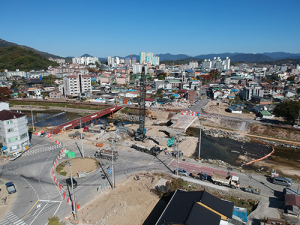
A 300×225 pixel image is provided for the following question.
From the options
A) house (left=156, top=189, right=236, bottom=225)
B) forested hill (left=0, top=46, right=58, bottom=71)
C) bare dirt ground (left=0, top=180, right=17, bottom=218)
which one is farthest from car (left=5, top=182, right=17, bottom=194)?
forested hill (left=0, top=46, right=58, bottom=71)

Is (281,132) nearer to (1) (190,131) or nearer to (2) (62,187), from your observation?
(1) (190,131)

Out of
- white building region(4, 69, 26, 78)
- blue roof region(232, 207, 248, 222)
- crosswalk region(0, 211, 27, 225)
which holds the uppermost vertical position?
white building region(4, 69, 26, 78)

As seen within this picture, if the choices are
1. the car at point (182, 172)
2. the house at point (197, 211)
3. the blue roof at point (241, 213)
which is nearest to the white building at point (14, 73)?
the car at point (182, 172)

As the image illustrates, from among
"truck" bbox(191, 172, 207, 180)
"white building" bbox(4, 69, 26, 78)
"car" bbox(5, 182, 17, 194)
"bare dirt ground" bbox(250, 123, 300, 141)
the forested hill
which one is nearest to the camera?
"car" bbox(5, 182, 17, 194)

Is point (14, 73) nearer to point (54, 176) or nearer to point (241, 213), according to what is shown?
point (54, 176)

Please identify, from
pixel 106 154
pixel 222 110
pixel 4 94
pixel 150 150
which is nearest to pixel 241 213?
pixel 150 150

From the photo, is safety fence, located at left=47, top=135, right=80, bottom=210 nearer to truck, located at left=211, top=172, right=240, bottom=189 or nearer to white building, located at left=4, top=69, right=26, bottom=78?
truck, located at left=211, top=172, right=240, bottom=189
